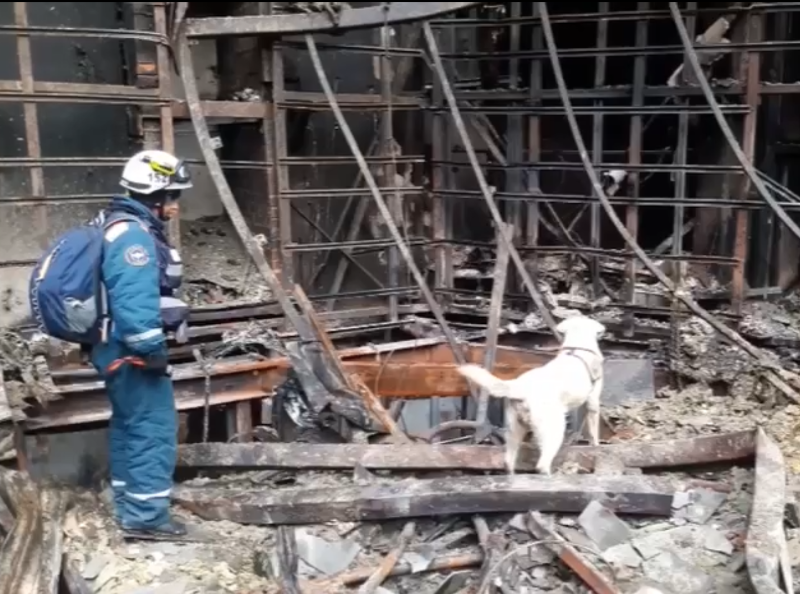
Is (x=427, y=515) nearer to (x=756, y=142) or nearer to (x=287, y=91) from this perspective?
(x=287, y=91)

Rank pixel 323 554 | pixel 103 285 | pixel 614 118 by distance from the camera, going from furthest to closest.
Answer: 1. pixel 614 118
2. pixel 323 554
3. pixel 103 285

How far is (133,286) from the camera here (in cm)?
376

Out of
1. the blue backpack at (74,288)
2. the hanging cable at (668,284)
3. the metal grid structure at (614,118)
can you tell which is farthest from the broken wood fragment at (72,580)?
the metal grid structure at (614,118)

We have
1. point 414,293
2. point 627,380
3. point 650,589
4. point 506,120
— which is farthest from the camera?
point 506,120

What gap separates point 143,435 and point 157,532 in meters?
0.48

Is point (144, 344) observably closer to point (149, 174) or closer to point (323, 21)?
point (149, 174)

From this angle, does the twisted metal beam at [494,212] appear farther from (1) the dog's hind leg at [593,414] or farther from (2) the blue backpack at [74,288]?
(2) the blue backpack at [74,288]

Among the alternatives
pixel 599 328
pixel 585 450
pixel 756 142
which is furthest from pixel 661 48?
pixel 585 450

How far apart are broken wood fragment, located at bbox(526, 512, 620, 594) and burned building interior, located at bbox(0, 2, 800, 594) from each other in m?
0.02

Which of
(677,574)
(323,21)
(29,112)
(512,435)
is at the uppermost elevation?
(323,21)

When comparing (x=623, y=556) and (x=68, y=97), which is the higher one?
(x=68, y=97)

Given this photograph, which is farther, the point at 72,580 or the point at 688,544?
the point at 688,544

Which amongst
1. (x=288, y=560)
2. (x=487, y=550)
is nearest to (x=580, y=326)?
(x=487, y=550)

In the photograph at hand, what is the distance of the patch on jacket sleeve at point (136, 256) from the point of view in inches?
149
